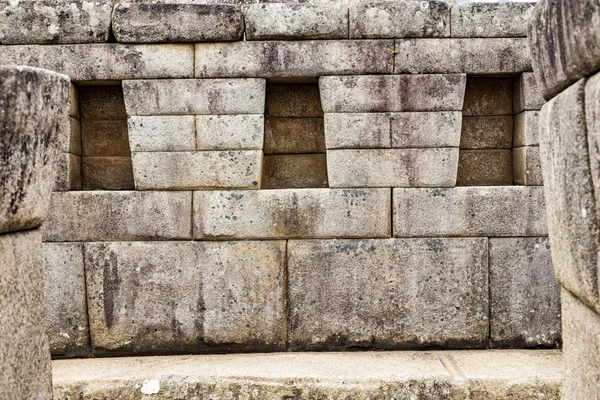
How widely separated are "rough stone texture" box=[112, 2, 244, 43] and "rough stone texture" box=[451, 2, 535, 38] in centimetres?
164

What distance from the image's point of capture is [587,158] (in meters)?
1.88

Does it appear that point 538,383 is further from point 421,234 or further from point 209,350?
point 209,350

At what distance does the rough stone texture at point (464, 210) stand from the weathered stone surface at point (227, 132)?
1179mm

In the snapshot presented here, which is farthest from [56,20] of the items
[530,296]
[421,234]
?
[530,296]

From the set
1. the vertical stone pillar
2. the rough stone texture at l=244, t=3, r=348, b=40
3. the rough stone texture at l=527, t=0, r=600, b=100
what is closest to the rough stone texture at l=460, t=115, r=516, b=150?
the rough stone texture at l=244, t=3, r=348, b=40

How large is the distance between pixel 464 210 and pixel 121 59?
2825 millimetres

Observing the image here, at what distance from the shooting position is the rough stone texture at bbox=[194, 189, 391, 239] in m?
4.43

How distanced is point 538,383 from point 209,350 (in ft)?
7.71

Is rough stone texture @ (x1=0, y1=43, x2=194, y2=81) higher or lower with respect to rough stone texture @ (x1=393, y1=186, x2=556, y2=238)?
higher

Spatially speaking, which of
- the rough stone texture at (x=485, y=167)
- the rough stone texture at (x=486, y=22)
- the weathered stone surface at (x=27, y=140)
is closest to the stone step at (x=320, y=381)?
the rough stone texture at (x=485, y=167)

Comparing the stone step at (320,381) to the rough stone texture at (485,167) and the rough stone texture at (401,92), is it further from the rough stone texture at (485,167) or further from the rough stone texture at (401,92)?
the rough stone texture at (401,92)

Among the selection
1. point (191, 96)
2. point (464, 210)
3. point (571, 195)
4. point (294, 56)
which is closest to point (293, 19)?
point (294, 56)

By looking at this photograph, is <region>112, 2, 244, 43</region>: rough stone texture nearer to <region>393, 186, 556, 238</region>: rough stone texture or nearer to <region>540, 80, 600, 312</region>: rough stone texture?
<region>393, 186, 556, 238</region>: rough stone texture

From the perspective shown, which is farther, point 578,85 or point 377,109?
point 377,109
